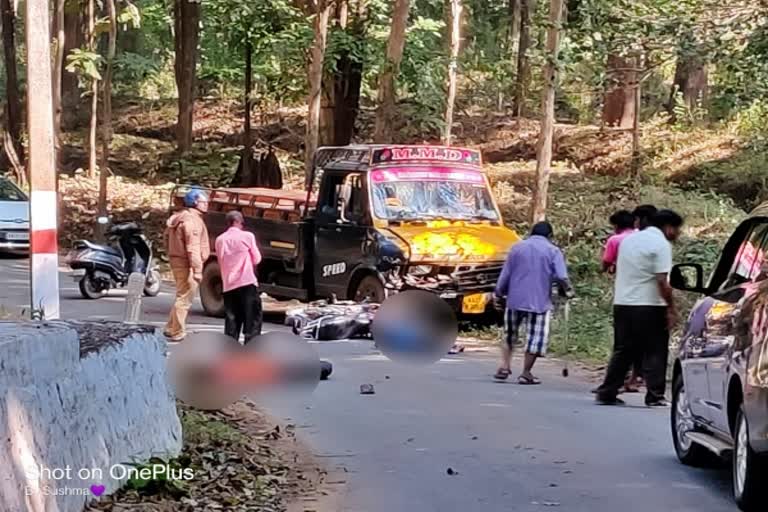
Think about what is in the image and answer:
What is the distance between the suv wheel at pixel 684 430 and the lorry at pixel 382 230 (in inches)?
321

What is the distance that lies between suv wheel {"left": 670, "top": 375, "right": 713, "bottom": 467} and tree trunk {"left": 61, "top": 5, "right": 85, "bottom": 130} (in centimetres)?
3303

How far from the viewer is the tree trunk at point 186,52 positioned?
34406 millimetres

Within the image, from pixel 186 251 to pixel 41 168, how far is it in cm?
422

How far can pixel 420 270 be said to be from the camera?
17969 millimetres

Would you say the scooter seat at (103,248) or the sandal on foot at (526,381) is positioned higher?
the scooter seat at (103,248)

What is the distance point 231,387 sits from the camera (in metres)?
10.9

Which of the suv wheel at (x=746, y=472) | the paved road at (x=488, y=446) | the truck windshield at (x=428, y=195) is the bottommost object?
the paved road at (x=488, y=446)

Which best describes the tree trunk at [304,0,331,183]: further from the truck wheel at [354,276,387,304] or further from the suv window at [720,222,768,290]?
the suv window at [720,222,768,290]

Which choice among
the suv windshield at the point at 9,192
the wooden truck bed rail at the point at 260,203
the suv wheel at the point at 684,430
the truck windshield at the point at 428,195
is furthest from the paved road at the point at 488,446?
the suv windshield at the point at 9,192

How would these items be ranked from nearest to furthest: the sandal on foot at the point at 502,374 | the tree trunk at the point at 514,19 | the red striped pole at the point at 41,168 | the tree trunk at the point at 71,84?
the red striped pole at the point at 41,168 → the sandal on foot at the point at 502,374 → the tree trunk at the point at 514,19 → the tree trunk at the point at 71,84

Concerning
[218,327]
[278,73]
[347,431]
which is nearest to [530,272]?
[347,431]

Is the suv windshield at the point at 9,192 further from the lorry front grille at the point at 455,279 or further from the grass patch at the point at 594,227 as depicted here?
the lorry front grille at the point at 455,279

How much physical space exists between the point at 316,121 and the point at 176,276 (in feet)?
36.1

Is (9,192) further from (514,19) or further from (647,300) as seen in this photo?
(647,300)
